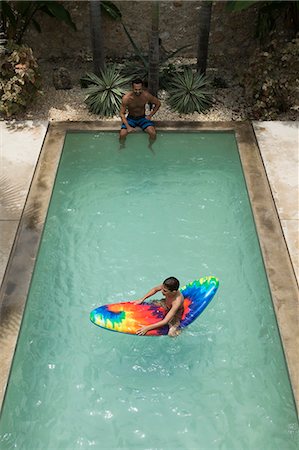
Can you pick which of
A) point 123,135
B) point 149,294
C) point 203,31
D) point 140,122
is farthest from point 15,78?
point 149,294

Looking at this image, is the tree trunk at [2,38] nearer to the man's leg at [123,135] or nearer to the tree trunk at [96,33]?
the tree trunk at [96,33]

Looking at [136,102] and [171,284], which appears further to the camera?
[136,102]

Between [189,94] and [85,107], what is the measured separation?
224 centimetres

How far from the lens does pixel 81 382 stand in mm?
6129

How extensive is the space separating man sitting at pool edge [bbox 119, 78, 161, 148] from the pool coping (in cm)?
40

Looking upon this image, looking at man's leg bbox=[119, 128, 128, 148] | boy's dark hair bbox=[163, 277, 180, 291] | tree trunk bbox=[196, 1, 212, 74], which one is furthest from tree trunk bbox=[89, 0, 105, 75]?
boy's dark hair bbox=[163, 277, 180, 291]

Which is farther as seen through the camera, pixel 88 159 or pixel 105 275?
pixel 88 159

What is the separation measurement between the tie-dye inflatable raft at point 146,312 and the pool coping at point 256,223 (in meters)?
1.08

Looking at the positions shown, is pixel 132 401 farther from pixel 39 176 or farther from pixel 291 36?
pixel 291 36

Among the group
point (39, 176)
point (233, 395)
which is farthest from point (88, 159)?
point (233, 395)

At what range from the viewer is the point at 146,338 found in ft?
21.3

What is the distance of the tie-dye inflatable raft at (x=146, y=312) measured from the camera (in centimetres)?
623

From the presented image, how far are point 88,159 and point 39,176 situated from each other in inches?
42.3

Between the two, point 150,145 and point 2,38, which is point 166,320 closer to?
point 150,145
